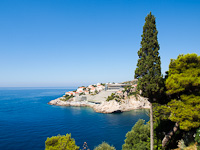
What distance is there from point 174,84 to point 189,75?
1.89 metres

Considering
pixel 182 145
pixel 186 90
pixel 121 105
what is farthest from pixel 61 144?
pixel 121 105

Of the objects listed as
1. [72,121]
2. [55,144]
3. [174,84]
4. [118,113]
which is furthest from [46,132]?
[174,84]

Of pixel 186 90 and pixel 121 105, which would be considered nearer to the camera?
pixel 186 90

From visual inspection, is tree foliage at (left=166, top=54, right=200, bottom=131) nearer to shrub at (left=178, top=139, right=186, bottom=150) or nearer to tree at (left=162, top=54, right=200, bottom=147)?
tree at (left=162, top=54, right=200, bottom=147)

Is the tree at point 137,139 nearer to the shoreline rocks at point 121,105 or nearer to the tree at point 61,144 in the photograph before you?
the tree at point 61,144

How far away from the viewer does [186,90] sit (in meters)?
15.1

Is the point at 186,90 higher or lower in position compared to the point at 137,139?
higher

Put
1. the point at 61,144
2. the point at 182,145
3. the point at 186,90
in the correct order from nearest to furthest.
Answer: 1. the point at 186,90
2. the point at 182,145
3. the point at 61,144

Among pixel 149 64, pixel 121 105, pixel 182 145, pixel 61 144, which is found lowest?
pixel 121 105

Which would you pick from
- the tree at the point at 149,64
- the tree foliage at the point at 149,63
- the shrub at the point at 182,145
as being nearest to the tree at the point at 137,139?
the shrub at the point at 182,145

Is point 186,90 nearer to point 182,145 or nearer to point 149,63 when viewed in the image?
point 149,63

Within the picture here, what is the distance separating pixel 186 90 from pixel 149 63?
533 cm

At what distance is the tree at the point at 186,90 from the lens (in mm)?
14188

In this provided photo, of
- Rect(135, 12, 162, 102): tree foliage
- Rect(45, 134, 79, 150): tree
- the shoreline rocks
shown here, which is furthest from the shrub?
the shoreline rocks
